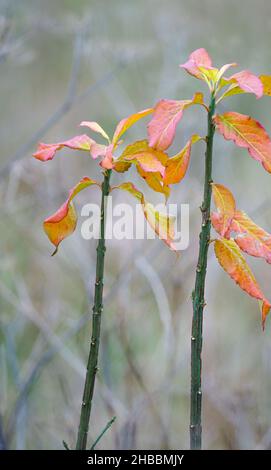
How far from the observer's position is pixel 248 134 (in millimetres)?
779

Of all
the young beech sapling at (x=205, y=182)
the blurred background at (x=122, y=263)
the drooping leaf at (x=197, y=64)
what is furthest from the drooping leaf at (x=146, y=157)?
the blurred background at (x=122, y=263)

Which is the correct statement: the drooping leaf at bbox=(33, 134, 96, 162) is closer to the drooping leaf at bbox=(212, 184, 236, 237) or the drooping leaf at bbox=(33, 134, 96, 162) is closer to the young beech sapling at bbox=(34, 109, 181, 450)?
the young beech sapling at bbox=(34, 109, 181, 450)

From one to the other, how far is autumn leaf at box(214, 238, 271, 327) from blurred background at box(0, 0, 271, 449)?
114cm

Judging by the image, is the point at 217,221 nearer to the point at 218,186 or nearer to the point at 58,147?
the point at 218,186

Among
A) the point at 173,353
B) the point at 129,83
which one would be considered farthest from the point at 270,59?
the point at 173,353

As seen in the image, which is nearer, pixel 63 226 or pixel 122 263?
pixel 63 226

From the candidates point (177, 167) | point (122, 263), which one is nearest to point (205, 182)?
point (177, 167)

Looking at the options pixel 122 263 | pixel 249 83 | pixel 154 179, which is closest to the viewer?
pixel 249 83

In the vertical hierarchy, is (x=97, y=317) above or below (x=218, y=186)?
below

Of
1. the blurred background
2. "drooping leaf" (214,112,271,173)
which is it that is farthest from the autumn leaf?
the blurred background

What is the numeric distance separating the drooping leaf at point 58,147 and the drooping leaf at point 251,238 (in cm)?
21

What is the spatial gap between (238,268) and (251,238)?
4cm

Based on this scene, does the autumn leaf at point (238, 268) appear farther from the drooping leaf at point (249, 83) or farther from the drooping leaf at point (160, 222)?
the drooping leaf at point (249, 83)

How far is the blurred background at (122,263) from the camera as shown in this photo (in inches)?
92.8
